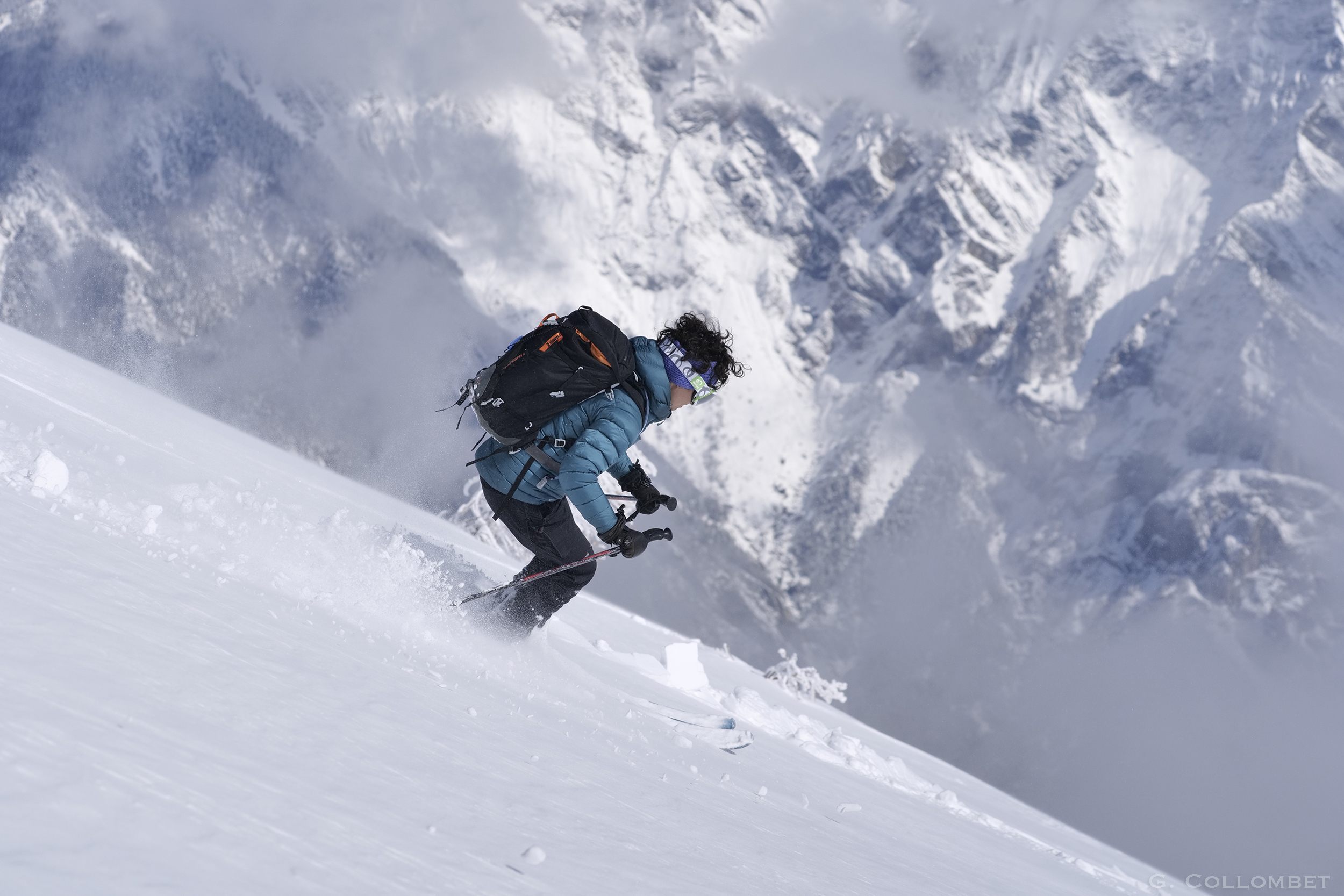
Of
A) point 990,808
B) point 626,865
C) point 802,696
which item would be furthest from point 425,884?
point 802,696

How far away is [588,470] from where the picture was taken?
5.60 metres

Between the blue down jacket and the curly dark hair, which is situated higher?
the curly dark hair

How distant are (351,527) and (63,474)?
8.65ft

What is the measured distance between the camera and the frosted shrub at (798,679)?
15.0 metres

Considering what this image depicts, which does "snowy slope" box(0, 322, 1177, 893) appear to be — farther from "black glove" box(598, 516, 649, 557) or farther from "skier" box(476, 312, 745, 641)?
"black glove" box(598, 516, 649, 557)

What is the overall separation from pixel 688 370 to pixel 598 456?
820mm

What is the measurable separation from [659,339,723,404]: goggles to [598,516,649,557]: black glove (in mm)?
864

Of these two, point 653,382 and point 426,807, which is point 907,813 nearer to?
point 653,382

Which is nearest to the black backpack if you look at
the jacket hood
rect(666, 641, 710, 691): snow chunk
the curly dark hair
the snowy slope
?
the jacket hood

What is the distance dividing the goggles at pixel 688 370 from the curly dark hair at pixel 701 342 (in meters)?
0.01

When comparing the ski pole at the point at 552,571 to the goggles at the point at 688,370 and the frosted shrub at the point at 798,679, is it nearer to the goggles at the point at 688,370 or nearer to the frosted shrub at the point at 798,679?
the goggles at the point at 688,370

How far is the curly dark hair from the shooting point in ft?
19.5

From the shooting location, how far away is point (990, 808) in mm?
9531

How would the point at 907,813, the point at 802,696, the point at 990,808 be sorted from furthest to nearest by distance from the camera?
the point at 802,696 → the point at 990,808 → the point at 907,813
